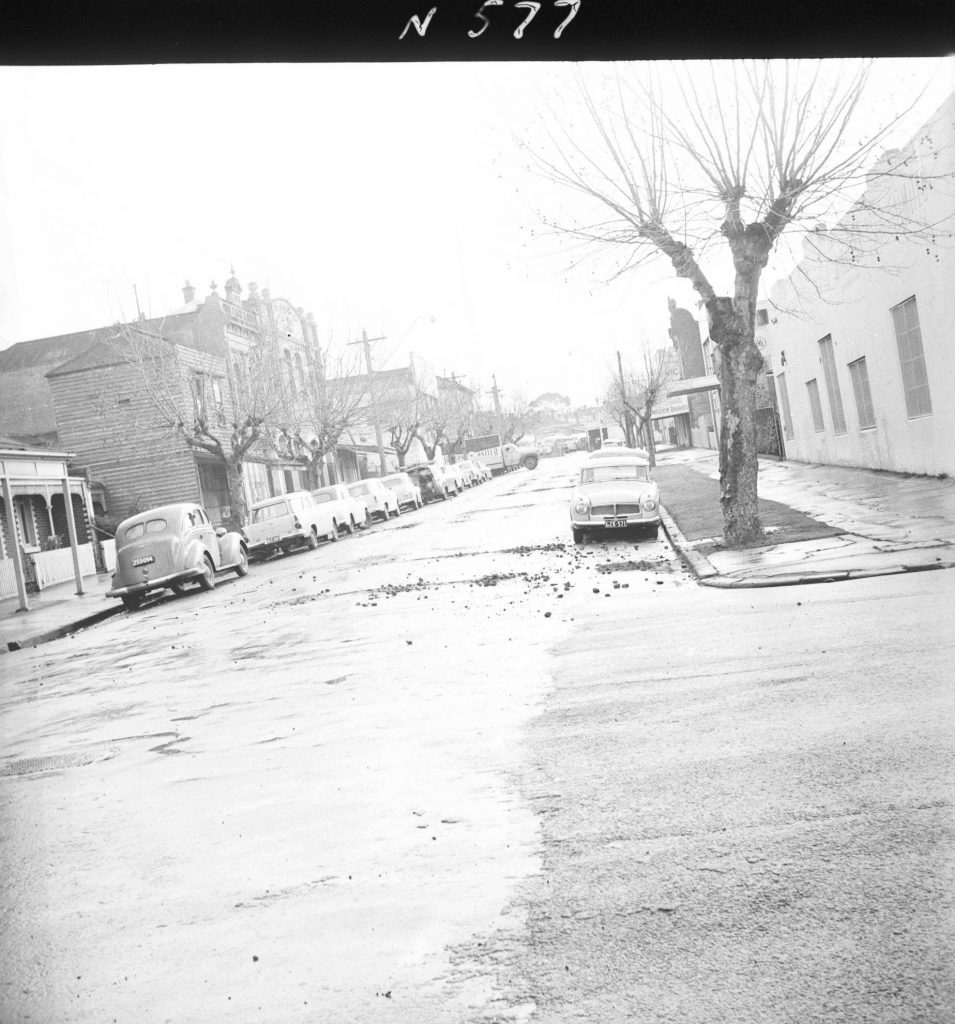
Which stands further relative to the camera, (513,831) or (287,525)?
(287,525)

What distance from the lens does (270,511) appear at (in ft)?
63.3

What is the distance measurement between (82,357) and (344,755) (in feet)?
12.6

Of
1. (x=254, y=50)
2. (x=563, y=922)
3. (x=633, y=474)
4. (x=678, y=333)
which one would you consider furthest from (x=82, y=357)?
(x=678, y=333)

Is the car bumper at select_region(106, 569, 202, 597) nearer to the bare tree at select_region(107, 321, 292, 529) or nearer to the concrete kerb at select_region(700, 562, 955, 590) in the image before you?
the bare tree at select_region(107, 321, 292, 529)

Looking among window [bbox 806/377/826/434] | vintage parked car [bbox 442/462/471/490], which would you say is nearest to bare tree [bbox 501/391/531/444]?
vintage parked car [bbox 442/462/471/490]

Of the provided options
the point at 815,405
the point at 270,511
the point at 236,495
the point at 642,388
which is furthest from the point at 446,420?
the point at 642,388

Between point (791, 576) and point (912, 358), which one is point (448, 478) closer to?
point (912, 358)

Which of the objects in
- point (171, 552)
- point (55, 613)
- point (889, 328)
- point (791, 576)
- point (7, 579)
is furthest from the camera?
point (7, 579)

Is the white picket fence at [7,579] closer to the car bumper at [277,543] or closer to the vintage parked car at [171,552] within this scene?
the vintage parked car at [171,552]

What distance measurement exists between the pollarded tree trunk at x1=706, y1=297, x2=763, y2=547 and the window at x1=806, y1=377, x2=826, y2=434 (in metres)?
14.0

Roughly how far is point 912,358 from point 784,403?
1715cm

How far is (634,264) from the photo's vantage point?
1362 centimetres

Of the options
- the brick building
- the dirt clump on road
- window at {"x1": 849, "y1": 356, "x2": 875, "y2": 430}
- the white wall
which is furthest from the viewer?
window at {"x1": 849, "y1": 356, "x2": 875, "y2": 430}

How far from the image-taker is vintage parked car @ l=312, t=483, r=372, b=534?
22.1 meters
